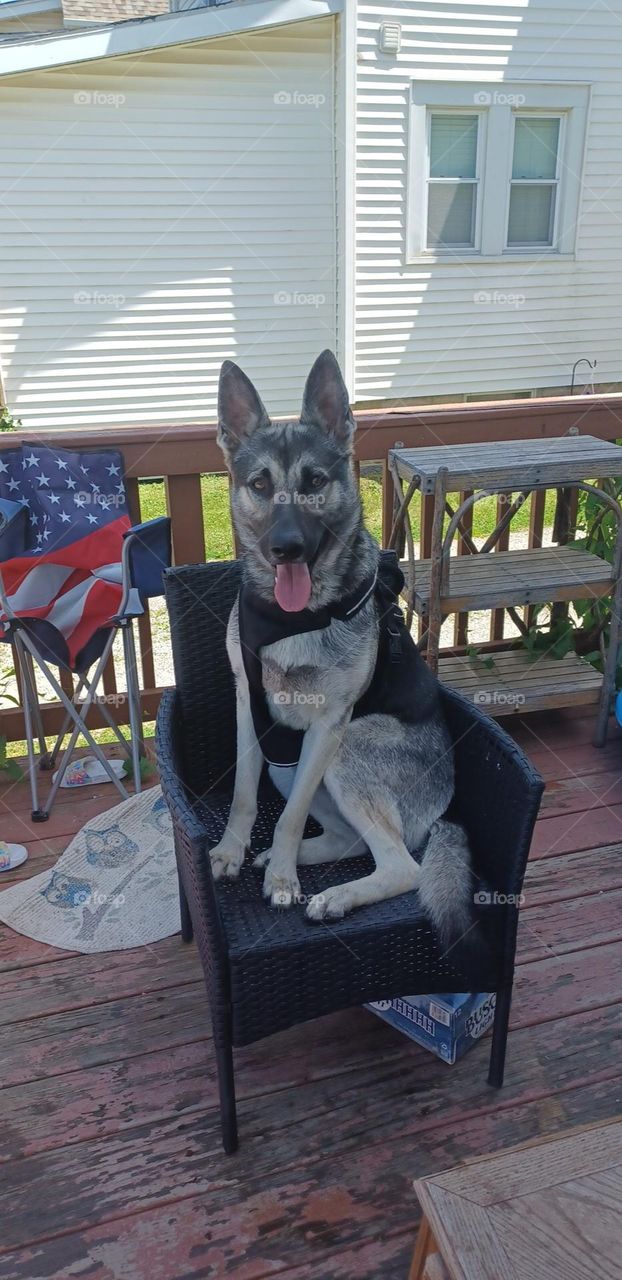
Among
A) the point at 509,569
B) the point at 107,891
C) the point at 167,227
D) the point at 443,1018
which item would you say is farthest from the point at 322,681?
the point at 167,227

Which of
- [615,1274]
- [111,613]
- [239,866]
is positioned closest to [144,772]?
[111,613]

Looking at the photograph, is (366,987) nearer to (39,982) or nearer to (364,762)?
(364,762)

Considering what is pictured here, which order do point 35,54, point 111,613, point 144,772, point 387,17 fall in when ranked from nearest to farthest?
point 111,613
point 144,772
point 35,54
point 387,17

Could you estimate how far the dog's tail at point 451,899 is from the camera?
178 centimetres

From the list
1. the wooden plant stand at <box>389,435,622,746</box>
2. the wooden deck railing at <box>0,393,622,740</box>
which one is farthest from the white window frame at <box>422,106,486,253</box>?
the wooden plant stand at <box>389,435,622,746</box>

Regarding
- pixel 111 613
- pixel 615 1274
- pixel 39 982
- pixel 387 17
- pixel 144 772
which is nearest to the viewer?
pixel 615 1274

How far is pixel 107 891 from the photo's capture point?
8.73 feet

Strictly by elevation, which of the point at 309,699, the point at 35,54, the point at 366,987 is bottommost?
the point at 366,987

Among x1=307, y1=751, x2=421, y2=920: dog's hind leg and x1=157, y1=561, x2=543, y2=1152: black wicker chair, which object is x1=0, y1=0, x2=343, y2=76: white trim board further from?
x1=307, y1=751, x2=421, y2=920: dog's hind leg

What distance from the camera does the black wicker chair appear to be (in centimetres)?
172

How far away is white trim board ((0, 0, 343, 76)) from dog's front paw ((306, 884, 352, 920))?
748 cm

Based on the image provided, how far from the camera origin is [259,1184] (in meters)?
1.76

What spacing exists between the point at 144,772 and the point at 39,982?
42.3 inches

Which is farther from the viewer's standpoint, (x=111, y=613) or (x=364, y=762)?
(x=111, y=613)
